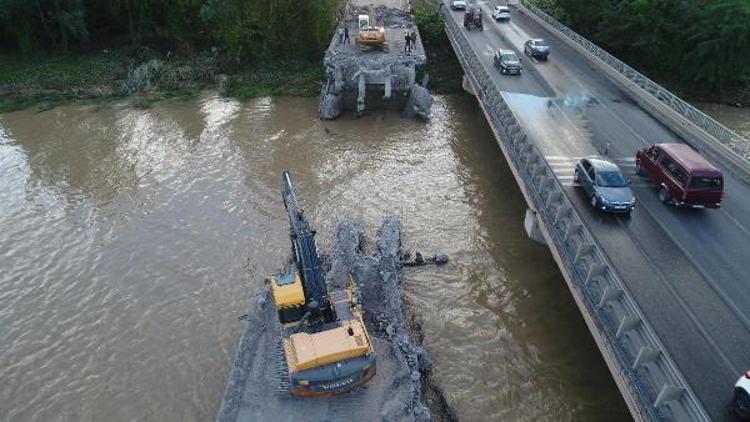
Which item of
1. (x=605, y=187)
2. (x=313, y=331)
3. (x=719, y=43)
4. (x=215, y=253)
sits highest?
(x=719, y=43)

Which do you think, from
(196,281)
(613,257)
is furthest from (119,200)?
(613,257)

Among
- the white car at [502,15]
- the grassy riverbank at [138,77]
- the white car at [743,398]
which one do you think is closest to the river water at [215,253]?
the grassy riverbank at [138,77]

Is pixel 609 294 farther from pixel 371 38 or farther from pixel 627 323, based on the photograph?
pixel 371 38

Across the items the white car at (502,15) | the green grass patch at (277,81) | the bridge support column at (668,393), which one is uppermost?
the white car at (502,15)

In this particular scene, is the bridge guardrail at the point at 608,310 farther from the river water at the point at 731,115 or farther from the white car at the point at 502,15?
the white car at the point at 502,15

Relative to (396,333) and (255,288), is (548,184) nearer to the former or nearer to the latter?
(396,333)

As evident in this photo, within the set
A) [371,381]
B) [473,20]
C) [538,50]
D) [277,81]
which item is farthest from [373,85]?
[371,381]
